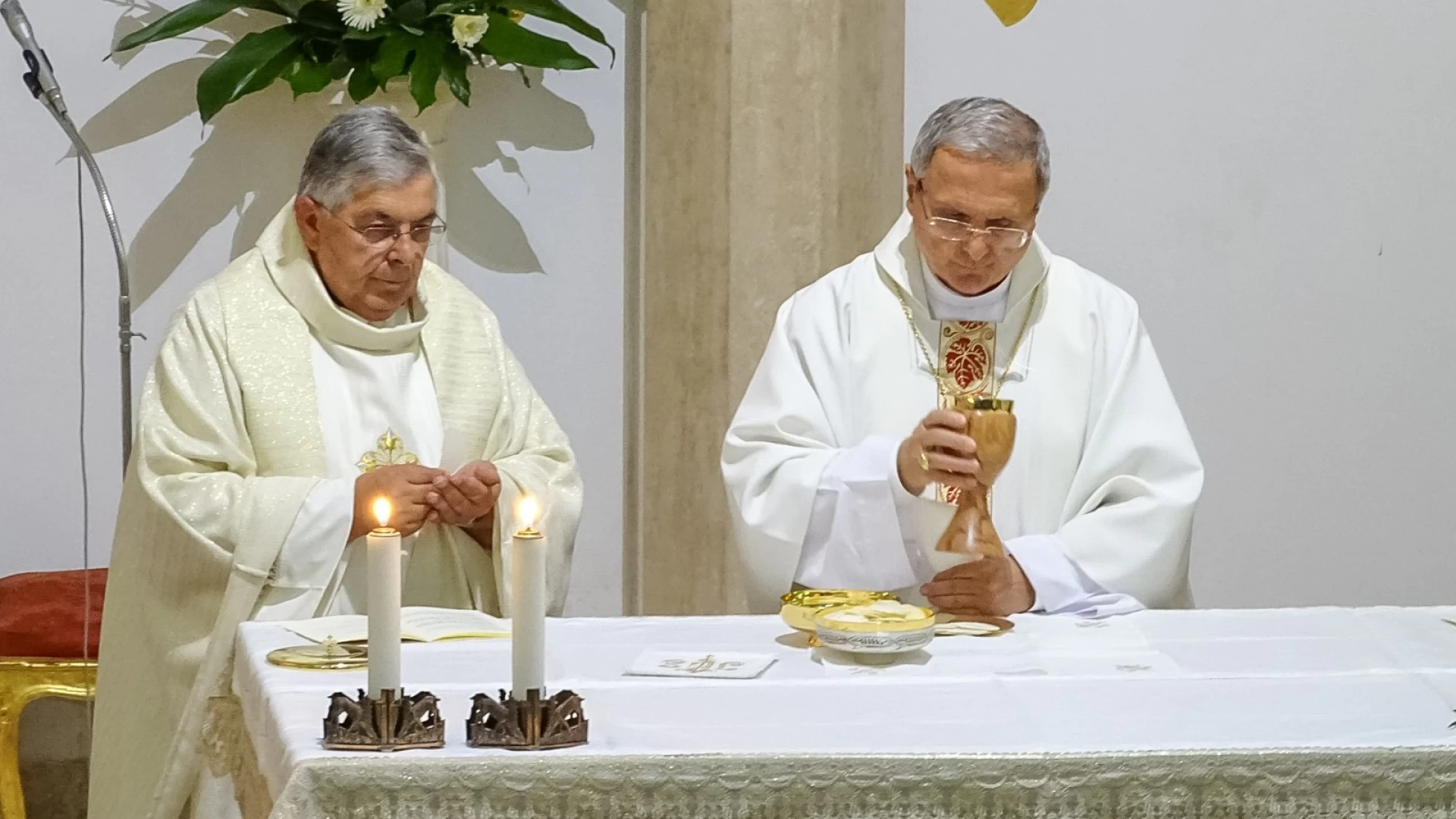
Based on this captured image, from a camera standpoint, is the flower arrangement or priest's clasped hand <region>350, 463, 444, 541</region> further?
the flower arrangement

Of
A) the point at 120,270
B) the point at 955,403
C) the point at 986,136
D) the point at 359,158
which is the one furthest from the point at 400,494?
the point at 120,270

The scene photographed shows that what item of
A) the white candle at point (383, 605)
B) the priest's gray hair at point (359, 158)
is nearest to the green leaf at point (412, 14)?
the priest's gray hair at point (359, 158)

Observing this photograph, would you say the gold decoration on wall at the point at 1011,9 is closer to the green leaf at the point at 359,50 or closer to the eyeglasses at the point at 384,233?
the green leaf at the point at 359,50

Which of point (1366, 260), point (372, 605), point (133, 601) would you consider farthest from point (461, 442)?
point (1366, 260)

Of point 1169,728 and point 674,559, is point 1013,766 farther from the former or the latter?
point 674,559

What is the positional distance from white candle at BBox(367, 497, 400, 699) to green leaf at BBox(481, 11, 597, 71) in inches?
140

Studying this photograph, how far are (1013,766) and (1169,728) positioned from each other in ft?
0.94

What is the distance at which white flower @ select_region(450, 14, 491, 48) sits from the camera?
5641 millimetres

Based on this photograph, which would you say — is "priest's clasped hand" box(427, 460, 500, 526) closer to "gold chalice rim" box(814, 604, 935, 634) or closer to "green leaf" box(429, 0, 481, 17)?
"gold chalice rim" box(814, 604, 935, 634)

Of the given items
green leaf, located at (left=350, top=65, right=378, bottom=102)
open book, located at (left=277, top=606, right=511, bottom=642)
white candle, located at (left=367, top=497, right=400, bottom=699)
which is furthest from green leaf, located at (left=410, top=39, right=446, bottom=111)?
white candle, located at (left=367, top=497, right=400, bottom=699)

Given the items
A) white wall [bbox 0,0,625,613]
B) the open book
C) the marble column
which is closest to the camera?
the open book

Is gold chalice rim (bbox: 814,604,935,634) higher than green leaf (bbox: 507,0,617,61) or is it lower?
lower

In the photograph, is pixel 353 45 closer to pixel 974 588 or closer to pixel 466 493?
pixel 466 493

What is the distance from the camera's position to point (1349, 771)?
254cm
